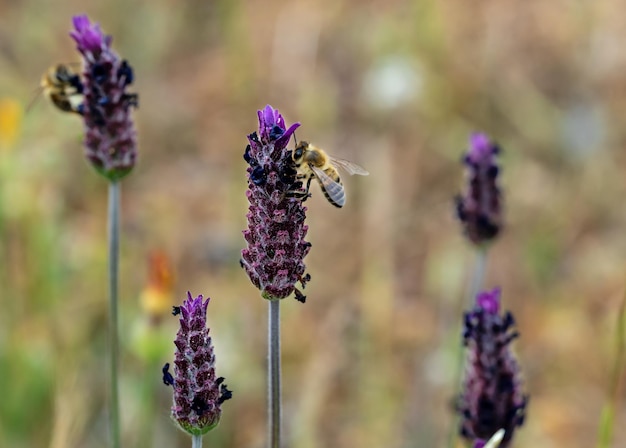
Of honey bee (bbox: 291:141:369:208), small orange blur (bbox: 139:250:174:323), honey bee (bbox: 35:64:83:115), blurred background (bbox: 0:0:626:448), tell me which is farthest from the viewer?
blurred background (bbox: 0:0:626:448)

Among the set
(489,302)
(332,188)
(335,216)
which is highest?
(335,216)

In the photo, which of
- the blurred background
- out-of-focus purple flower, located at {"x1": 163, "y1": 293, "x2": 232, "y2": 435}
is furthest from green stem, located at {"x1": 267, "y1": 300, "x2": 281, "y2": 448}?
the blurred background

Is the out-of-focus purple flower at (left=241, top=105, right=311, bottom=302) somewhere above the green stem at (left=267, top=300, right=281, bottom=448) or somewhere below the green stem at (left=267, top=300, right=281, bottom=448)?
above

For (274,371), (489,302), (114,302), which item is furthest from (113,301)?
(489,302)

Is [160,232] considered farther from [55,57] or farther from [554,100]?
[554,100]

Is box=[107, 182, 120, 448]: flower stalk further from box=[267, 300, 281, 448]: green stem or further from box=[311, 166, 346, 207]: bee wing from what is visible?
box=[267, 300, 281, 448]: green stem

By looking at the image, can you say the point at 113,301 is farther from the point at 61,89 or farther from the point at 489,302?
the point at 489,302
